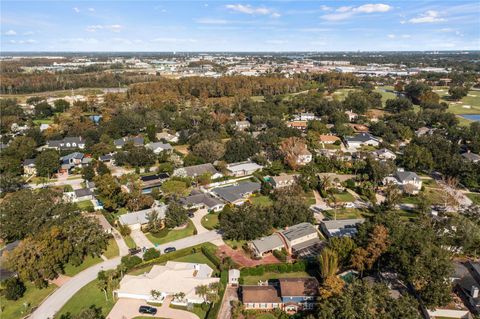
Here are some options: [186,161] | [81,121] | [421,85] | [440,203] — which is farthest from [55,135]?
[421,85]

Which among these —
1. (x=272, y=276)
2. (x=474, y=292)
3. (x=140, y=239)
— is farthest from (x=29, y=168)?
(x=474, y=292)

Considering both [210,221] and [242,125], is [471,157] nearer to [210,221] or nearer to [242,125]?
[210,221]

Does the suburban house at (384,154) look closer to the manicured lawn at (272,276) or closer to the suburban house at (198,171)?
the suburban house at (198,171)

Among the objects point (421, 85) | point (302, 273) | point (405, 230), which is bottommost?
point (302, 273)

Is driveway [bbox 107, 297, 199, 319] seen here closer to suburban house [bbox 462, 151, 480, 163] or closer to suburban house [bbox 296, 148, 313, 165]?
suburban house [bbox 296, 148, 313, 165]

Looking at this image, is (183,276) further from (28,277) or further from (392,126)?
(392,126)
